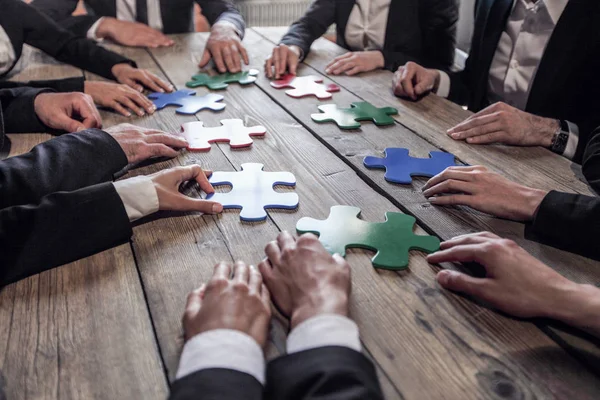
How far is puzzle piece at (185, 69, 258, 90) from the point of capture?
181 centimetres

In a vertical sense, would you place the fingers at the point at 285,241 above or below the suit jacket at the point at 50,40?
below

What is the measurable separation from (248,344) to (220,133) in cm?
84

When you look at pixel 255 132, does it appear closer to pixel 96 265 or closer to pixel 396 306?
pixel 96 265

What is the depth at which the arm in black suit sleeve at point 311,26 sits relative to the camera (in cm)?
215

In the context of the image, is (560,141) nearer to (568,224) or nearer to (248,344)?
(568,224)

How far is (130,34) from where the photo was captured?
2.33 metres

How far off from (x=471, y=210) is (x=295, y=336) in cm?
57

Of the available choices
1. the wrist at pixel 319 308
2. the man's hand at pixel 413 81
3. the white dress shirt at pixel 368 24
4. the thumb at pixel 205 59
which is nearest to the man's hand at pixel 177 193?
the wrist at pixel 319 308

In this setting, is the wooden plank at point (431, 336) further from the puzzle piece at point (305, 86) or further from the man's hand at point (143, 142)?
the puzzle piece at point (305, 86)

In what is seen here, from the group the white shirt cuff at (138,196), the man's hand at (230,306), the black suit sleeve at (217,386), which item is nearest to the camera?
the black suit sleeve at (217,386)

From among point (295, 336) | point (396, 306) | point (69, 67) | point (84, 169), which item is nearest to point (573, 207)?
point (396, 306)

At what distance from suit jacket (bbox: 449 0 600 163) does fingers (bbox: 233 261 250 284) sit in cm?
111

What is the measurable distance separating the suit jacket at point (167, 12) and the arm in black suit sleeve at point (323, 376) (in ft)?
6.51

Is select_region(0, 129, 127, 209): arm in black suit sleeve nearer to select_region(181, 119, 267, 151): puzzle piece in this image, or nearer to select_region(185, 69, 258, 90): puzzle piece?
select_region(181, 119, 267, 151): puzzle piece
